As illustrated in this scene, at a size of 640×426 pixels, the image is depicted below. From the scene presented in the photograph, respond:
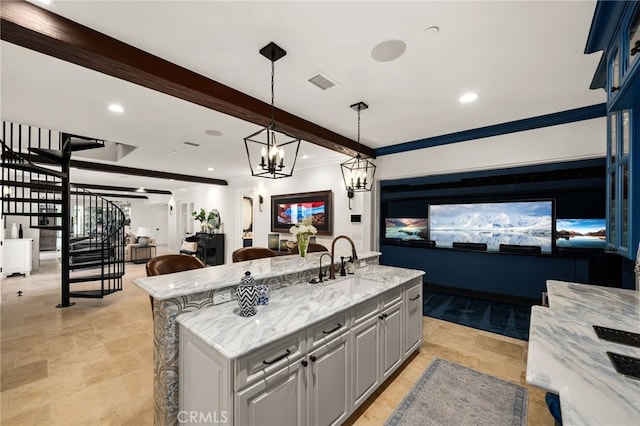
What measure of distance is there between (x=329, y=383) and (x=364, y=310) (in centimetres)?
56

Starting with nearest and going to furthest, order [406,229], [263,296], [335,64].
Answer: [263,296], [335,64], [406,229]

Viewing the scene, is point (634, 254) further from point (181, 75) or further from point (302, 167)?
point (302, 167)

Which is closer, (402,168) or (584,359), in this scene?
(584,359)

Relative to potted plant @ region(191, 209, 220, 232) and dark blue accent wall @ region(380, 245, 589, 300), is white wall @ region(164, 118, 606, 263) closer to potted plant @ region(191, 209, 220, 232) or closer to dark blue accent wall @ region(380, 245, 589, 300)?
potted plant @ region(191, 209, 220, 232)

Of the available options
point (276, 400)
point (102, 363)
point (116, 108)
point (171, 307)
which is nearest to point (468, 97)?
point (276, 400)

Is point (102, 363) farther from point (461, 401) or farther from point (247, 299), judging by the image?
point (461, 401)

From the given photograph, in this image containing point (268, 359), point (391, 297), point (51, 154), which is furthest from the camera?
point (51, 154)

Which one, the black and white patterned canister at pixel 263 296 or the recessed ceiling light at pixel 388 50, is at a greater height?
the recessed ceiling light at pixel 388 50

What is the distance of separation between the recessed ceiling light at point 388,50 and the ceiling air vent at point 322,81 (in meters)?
0.49

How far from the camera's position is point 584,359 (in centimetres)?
116

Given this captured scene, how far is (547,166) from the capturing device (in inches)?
162

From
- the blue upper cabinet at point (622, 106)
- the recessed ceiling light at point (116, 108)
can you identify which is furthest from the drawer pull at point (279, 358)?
the recessed ceiling light at point (116, 108)

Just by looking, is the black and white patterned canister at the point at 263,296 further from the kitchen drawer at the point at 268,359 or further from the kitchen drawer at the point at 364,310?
the kitchen drawer at the point at 364,310

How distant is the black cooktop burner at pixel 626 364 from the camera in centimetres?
107
